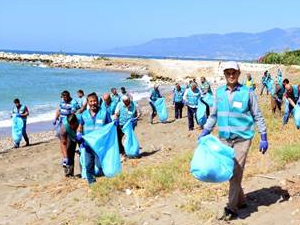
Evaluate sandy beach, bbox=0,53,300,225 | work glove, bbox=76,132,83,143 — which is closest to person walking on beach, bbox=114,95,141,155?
sandy beach, bbox=0,53,300,225

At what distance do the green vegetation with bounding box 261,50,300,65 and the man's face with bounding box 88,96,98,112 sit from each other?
138 feet

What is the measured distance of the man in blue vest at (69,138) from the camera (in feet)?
31.7

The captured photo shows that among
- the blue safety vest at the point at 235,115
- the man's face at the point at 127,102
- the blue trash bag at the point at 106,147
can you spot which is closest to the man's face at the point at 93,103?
the blue trash bag at the point at 106,147

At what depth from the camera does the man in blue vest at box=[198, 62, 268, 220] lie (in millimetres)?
6059

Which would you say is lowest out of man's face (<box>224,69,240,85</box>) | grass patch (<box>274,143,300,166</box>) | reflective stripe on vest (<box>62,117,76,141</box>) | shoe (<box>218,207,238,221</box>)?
shoe (<box>218,207,238,221</box>)

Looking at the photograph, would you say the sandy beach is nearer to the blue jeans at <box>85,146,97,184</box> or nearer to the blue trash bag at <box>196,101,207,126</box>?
the blue jeans at <box>85,146,97,184</box>

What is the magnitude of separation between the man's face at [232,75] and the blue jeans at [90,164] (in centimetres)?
366

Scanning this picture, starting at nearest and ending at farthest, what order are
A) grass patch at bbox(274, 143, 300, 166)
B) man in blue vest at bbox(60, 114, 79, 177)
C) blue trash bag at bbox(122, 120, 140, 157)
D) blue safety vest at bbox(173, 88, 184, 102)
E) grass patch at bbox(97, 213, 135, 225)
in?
1. grass patch at bbox(97, 213, 135, 225)
2. grass patch at bbox(274, 143, 300, 166)
3. man in blue vest at bbox(60, 114, 79, 177)
4. blue trash bag at bbox(122, 120, 140, 157)
5. blue safety vest at bbox(173, 88, 184, 102)

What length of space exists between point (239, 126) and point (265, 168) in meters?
2.68

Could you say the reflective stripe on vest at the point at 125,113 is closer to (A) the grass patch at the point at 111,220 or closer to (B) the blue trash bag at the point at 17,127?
(A) the grass patch at the point at 111,220

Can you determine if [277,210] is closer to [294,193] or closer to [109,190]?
[294,193]

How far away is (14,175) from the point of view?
12.1 m

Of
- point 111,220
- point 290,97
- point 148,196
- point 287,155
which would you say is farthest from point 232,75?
point 290,97

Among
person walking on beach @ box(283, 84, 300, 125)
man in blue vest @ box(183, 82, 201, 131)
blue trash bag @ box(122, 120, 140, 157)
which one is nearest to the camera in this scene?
blue trash bag @ box(122, 120, 140, 157)
